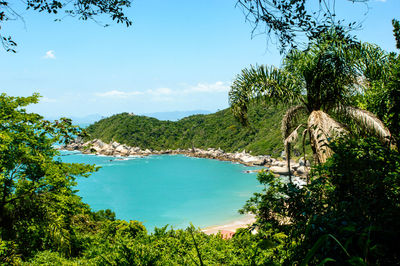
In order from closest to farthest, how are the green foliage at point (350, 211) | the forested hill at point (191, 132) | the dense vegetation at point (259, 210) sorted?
the green foliage at point (350, 211) < the dense vegetation at point (259, 210) < the forested hill at point (191, 132)

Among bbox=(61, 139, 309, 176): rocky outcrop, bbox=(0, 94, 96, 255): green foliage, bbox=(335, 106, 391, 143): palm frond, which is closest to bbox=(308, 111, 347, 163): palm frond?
bbox=(335, 106, 391, 143): palm frond

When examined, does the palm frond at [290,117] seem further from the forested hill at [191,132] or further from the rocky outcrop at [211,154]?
the forested hill at [191,132]

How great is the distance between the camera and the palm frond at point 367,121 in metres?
3.47

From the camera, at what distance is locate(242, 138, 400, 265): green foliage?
3.67 ft

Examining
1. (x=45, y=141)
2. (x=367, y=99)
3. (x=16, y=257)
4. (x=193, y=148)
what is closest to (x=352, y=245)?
(x=367, y=99)

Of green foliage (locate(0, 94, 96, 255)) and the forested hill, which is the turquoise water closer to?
the forested hill

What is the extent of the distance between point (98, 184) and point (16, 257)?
125 feet

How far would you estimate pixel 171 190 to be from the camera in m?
37.2

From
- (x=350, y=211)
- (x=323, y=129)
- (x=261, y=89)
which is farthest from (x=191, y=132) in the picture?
(x=350, y=211)

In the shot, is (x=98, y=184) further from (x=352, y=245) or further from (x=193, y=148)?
(x=352, y=245)

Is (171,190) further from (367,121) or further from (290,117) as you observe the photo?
(367,121)

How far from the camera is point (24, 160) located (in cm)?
558

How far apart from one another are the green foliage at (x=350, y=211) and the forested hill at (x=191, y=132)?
44.6 metres

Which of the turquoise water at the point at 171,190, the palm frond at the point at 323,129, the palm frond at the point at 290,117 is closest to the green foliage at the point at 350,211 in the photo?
the palm frond at the point at 323,129
